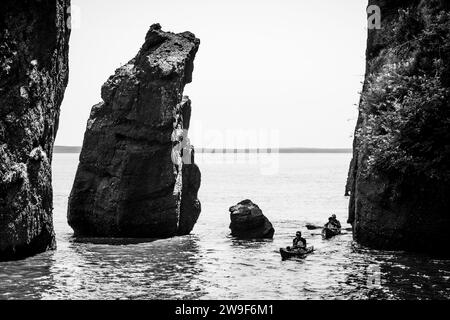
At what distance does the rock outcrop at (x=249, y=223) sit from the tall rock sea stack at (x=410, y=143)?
912cm

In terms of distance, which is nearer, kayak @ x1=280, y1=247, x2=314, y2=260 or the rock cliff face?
kayak @ x1=280, y1=247, x2=314, y2=260

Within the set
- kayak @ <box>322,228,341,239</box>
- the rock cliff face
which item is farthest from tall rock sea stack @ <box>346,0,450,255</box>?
the rock cliff face

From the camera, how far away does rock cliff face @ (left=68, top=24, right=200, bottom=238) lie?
45.2 metres

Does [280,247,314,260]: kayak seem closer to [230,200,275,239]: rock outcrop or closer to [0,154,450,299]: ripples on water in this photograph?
[0,154,450,299]: ripples on water

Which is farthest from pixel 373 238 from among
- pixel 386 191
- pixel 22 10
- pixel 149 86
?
pixel 22 10

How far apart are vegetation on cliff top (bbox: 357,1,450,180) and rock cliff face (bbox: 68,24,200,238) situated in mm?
15597

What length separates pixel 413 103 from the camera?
3569cm

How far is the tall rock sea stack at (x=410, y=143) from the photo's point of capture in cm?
3494

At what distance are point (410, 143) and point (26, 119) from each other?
2344 cm

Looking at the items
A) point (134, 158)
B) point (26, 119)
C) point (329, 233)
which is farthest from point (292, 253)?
point (26, 119)

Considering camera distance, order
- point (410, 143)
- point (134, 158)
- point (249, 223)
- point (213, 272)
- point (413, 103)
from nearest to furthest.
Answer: point (213, 272)
point (413, 103)
point (410, 143)
point (134, 158)
point (249, 223)

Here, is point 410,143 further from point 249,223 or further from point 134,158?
point 134,158

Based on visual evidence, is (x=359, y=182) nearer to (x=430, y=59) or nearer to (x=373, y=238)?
(x=373, y=238)

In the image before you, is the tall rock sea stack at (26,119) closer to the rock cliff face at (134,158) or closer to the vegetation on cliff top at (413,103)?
the rock cliff face at (134,158)
